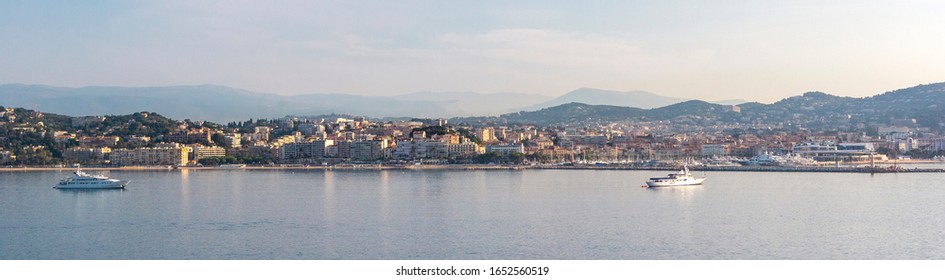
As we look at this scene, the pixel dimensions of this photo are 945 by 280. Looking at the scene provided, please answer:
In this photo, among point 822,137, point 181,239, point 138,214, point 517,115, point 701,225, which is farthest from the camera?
point 517,115

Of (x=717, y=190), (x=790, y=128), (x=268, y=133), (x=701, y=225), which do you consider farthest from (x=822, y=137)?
(x=701, y=225)

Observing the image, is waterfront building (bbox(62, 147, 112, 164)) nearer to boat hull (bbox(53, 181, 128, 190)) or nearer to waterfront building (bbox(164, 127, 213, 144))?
waterfront building (bbox(164, 127, 213, 144))

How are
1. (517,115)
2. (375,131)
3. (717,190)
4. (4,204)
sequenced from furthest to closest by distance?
(517,115) → (375,131) → (717,190) → (4,204)

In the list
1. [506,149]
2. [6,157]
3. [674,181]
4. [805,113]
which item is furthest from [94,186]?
[805,113]

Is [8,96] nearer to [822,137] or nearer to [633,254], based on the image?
[822,137]

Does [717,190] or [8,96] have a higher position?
[8,96]

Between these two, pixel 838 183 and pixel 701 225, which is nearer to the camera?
pixel 701 225

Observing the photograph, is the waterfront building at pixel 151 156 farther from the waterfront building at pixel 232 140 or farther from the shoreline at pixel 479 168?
the waterfront building at pixel 232 140

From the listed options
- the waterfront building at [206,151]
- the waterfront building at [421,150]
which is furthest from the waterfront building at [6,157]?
the waterfront building at [421,150]
